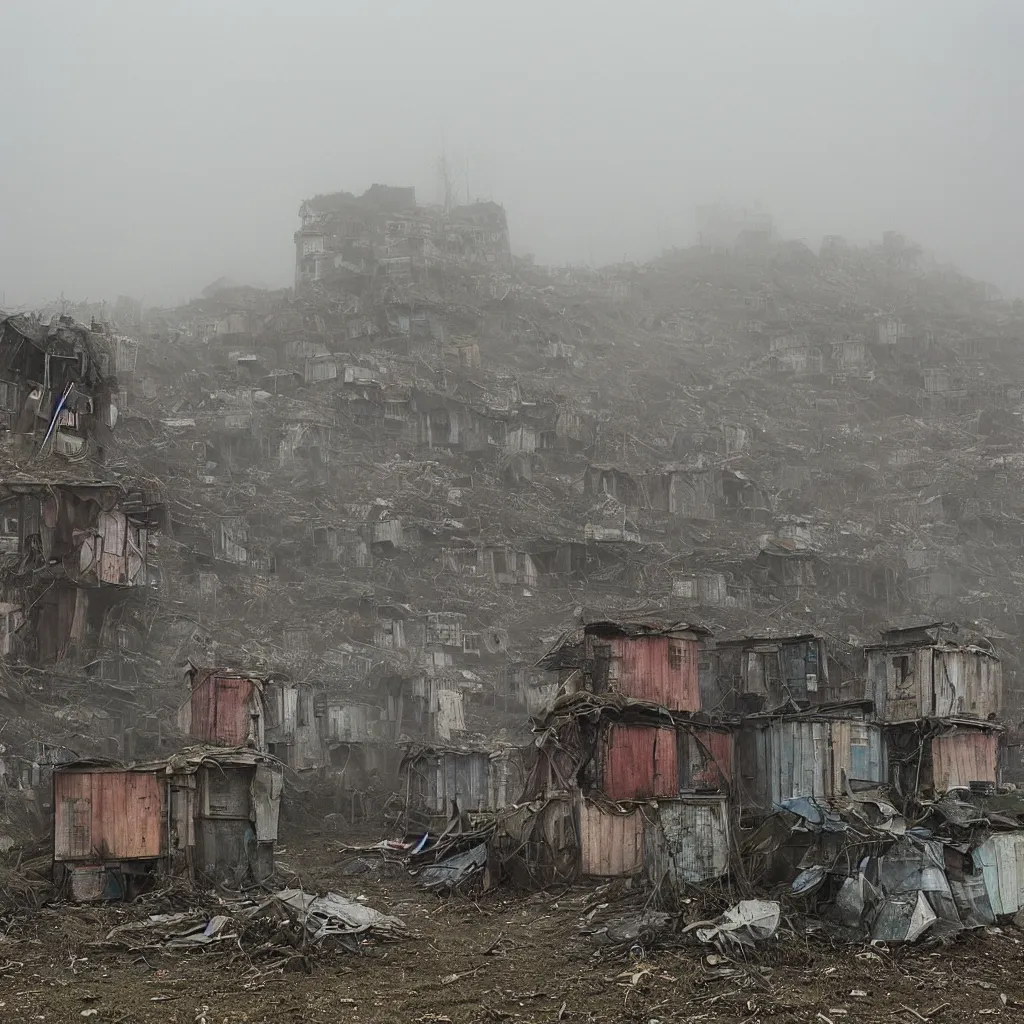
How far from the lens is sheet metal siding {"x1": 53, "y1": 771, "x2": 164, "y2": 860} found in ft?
70.2

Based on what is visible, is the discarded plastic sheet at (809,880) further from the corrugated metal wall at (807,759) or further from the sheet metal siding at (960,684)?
the sheet metal siding at (960,684)

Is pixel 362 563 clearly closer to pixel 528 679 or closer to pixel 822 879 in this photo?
pixel 528 679

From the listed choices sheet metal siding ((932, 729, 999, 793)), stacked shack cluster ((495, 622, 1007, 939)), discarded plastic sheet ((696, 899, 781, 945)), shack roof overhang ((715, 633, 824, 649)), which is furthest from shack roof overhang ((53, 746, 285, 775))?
shack roof overhang ((715, 633, 824, 649))

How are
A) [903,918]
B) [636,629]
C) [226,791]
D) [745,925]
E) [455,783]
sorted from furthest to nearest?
[455,783], [636,629], [226,791], [903,918], [745,925]

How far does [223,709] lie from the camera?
28438 mm

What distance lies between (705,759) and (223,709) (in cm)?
1065

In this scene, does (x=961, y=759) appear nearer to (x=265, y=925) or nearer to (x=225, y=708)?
(x=225, y=708)

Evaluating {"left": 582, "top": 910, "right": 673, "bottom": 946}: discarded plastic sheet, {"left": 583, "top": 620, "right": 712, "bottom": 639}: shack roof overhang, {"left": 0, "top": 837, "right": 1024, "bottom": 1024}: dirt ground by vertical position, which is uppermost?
{"left": 583, "top": 620, "right": 712, "bottom": 639}: shack roof overhang

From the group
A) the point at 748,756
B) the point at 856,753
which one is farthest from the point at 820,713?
the point at 748,756

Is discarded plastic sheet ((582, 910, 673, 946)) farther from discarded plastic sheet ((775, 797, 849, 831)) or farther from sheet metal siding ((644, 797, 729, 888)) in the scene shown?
discarded plastic sheet ((775, 797, 849, 831))

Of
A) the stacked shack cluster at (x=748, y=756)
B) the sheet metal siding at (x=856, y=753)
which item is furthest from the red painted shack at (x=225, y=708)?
the sheet metal siding at (x=856, y=753)

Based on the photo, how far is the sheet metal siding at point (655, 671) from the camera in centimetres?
2866

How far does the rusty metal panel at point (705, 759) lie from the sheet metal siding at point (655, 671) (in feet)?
2.50

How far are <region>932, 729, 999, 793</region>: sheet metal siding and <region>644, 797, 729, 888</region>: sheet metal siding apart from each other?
32.3 feet
